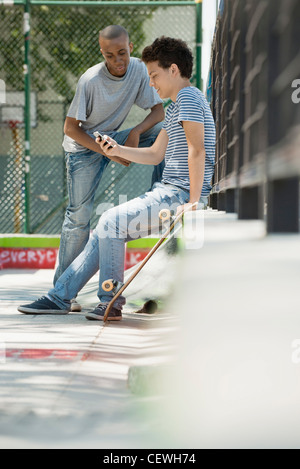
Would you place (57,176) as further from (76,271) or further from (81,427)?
(81,427)

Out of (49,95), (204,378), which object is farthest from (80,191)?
(49,95)

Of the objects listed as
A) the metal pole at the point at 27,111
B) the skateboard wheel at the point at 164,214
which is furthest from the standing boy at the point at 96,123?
the metal pole at the point at 27,111

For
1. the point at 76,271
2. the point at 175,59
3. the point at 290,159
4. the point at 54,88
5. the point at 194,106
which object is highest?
the point at 54,88

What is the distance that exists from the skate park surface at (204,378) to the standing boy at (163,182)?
1069mm

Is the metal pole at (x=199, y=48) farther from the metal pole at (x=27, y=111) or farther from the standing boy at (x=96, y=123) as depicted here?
the standing boy at (x=96, y=123)

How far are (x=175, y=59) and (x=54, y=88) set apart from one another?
474 centimetres

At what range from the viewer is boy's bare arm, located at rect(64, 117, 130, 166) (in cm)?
487

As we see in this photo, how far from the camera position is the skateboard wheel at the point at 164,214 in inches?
167

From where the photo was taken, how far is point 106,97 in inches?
196

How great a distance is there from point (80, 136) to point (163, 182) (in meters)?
0.68

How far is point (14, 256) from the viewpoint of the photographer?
28.6 ft

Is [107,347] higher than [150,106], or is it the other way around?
[150,106]

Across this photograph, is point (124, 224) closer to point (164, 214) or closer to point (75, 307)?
point (164, 214)
